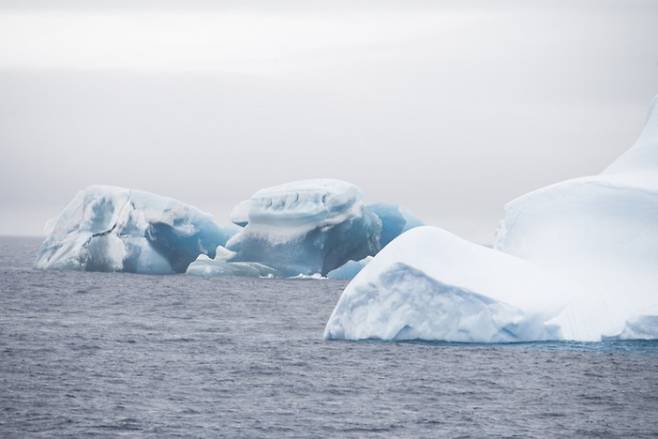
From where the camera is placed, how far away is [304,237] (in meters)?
51.7

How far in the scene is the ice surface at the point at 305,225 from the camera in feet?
167

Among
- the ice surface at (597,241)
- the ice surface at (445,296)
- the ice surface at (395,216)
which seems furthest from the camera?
the ice surface at (395,216)

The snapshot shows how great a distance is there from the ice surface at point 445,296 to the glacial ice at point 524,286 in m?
0.02

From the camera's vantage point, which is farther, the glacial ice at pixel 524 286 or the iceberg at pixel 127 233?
the iceberg at pixel 127 233

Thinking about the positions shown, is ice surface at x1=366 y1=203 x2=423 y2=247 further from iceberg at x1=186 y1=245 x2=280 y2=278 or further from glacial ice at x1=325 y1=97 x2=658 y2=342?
glacial ice at x1=325 y1=97 x2=658 y2=342

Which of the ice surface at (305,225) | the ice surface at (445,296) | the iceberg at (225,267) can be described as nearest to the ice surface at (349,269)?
the ice surface at (305,225)

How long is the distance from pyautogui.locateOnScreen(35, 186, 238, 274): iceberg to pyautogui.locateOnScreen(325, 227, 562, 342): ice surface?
81.0 feet

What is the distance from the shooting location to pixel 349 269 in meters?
58.1

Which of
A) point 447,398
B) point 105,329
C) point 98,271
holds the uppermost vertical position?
point 447,398

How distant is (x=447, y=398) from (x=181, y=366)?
21.0 feet

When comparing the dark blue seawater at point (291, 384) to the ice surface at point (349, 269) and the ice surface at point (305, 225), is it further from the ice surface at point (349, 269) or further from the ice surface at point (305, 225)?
the ice surface at point (349, 269)

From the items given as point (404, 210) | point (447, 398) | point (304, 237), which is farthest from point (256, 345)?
point (404, 210)

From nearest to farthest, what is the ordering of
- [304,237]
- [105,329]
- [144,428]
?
[144,428], [105,329], [304,237]

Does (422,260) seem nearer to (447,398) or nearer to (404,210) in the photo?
(447,398)
